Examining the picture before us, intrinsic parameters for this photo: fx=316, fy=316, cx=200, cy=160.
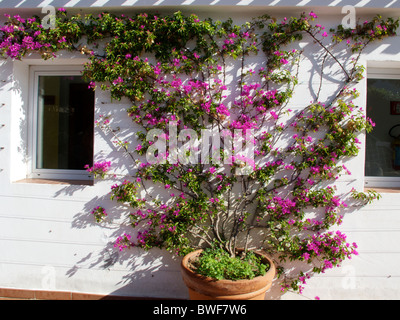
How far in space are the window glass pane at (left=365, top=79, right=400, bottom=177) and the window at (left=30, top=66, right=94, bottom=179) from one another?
282 centimetres

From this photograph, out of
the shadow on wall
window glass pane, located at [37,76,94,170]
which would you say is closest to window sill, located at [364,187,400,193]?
the shadow on wall

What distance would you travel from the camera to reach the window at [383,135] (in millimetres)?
3115

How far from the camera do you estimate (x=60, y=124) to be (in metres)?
3.32

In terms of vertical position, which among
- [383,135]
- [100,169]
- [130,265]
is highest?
[383,135]

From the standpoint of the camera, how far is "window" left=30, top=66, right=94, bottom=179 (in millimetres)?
3252

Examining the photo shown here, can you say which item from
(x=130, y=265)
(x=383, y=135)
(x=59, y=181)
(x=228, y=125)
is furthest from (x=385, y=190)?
(x=59, y=181)

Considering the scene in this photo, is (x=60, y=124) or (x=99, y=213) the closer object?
(x=99, y=213)

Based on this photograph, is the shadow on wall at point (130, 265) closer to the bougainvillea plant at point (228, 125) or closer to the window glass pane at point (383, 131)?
the bougainvillea plant at point (228, 125)

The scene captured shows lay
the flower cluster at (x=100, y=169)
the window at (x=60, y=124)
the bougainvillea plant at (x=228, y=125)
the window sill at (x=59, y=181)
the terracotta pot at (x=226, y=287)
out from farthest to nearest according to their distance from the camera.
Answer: the window at (x=60, y=124), the window sill at (x=59, y=181), the flower cluster at (x=100, y=169), the bougainvillea plant at (x=228, y=125), the terracotta pot at (x=226, y=287)

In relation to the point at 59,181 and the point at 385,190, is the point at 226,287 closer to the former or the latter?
the point at 385,190

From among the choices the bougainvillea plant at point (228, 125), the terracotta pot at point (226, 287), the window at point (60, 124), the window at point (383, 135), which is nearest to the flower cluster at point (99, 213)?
the bougainvillea plant at point (228, 125)

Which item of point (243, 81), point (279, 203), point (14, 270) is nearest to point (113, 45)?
point (243, 81)

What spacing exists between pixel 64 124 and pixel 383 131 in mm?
3269

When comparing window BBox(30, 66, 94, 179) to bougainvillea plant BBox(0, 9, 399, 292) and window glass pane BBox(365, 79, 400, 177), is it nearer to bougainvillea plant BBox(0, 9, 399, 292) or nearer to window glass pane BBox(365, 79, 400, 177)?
bougainvillea plant BBox(0, 9, 399, 292)
